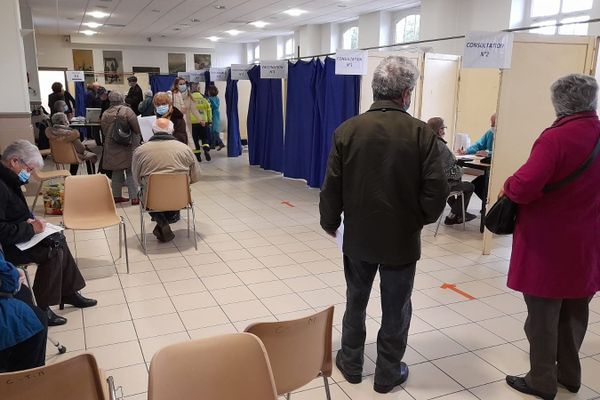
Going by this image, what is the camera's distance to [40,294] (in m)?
3.05

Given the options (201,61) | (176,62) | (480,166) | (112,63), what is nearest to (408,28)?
(480,166)

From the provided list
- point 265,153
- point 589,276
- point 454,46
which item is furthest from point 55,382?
point 454,46

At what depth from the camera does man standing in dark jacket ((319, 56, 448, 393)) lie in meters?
2.19

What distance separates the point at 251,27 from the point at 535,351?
550 inches

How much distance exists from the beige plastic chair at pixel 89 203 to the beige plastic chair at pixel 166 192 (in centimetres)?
34

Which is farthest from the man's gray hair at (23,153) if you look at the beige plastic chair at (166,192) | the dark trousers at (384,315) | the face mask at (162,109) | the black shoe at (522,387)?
the black shoe at (522,387)

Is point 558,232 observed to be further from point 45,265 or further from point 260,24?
point 260,24

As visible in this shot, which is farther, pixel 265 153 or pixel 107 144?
pixel 265 153

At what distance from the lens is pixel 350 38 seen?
44.5 ft

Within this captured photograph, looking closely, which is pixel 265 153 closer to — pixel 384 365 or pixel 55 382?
pixel 384 365

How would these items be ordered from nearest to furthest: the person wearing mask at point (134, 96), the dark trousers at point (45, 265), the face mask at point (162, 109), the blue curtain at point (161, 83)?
the dark trousers at point (45, 265) → the face mask at point (162, 109) → the person wearing mask at point (134, 96) → the blue curtain at point (161, 83)

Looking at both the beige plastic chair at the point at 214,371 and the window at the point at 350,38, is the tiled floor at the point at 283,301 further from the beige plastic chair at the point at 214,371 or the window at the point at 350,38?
the window at the point at 350,38

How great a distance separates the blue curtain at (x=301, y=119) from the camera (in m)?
7.30

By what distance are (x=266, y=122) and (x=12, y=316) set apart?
7010 mm
